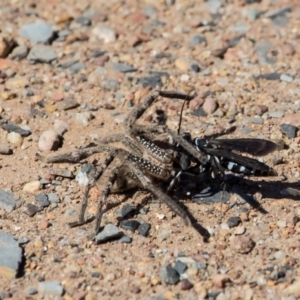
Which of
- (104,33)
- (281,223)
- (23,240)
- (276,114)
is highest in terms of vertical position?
(104,33)

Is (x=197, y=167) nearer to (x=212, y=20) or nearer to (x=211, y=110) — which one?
(x=211, y=110)

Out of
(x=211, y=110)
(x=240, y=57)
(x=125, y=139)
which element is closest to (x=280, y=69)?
(x=240, y=57)

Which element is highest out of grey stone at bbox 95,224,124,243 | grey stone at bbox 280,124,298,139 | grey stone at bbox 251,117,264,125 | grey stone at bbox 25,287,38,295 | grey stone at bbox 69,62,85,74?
grey stone at bbox 69,62,85,74

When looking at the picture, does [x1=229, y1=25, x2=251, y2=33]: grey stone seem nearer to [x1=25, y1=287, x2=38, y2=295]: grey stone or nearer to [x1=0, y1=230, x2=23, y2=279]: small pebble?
[x1=0, y1=230, x2=23, y2=279]: small pebble

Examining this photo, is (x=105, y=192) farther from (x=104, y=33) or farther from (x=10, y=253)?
(x=104, y=33)

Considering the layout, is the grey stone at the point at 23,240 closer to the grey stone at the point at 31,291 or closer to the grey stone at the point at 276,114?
the grey stone at the point at 31,291

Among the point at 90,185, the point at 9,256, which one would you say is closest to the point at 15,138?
the point at 90,185

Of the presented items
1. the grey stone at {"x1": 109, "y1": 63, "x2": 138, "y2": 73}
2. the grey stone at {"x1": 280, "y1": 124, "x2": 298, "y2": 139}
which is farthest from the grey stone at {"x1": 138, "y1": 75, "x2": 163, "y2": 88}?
the grey stone at {"x1": 280, "y1": 124, "x2": 298, "y2": 139}

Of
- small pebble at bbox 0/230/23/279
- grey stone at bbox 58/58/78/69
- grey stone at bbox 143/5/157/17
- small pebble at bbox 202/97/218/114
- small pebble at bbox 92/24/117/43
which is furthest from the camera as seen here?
grey stone at bbox 143/5/157/17
